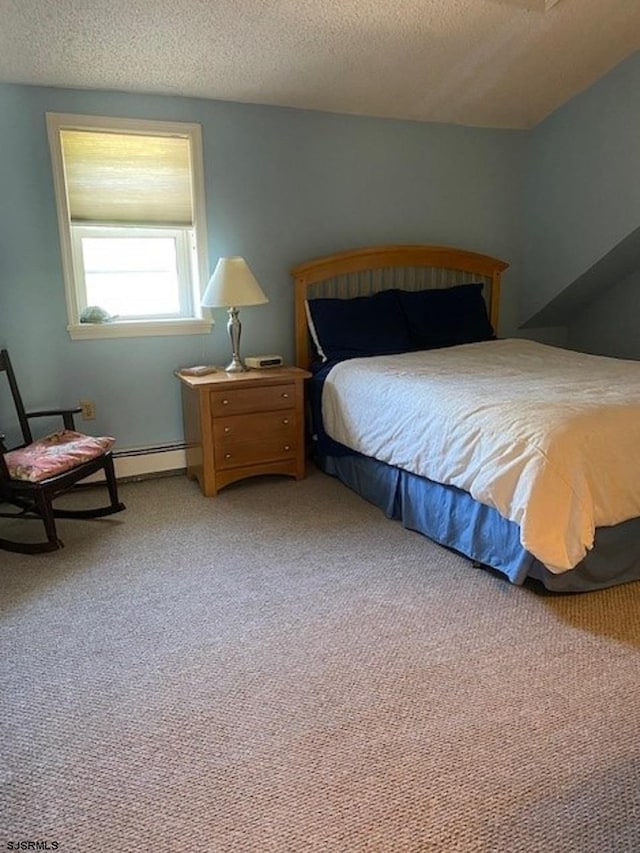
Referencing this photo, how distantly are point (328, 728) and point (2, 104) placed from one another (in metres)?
3.18

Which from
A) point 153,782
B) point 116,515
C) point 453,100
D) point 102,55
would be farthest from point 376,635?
point 453,100

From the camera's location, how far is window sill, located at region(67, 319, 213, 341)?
11.3 ft

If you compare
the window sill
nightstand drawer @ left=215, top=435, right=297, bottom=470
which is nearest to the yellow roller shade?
the window sill

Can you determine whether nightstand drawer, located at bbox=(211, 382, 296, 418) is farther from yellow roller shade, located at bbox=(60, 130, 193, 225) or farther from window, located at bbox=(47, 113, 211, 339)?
yellow roller shade, located at bbox=(60, 130, 193, 225)

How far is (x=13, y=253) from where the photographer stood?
10.7 feet

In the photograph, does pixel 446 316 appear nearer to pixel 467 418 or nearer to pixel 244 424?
pixel 244 424

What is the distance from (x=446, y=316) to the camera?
13.4 ft

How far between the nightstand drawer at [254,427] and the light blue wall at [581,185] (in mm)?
2296

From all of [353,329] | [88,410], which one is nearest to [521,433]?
[353,329]

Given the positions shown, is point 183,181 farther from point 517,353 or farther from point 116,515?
point 517,353

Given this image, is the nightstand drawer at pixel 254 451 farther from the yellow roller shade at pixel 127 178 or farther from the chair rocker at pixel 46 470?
the yellow roller shade at pixel 127 178

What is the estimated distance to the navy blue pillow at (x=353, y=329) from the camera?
12.4 feet

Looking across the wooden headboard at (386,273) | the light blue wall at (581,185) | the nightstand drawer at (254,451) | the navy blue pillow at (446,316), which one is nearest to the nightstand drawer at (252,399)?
the nightstand drawer at (254,451)

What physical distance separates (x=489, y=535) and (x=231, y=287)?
1874mm
